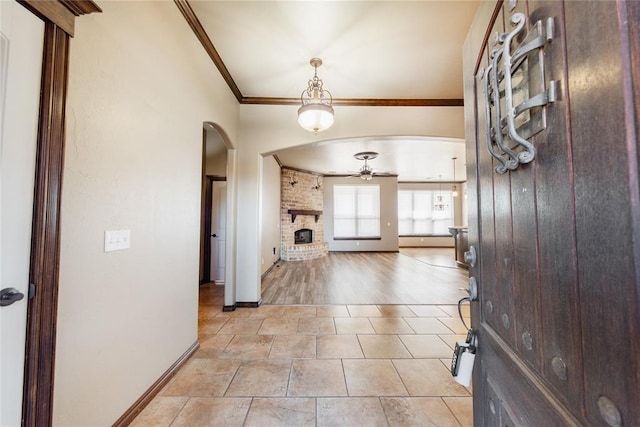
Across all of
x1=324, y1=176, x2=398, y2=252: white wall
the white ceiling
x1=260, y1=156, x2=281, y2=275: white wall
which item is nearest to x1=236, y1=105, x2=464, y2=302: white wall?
the white ceiling

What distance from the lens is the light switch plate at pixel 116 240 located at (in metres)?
1.40

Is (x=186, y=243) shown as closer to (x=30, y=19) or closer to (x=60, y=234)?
(x=60, y=234)

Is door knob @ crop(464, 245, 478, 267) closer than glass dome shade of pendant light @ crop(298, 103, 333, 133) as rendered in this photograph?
Yes

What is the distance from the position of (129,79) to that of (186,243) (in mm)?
1259

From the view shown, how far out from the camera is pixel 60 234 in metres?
1.15

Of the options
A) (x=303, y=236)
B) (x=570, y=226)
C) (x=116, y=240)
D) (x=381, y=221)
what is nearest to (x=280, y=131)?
(x=116, y=240)

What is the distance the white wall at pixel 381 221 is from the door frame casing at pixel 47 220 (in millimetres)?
8449

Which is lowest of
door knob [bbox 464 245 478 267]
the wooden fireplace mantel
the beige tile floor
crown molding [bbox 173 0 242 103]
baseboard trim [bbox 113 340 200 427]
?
the beige tile floor

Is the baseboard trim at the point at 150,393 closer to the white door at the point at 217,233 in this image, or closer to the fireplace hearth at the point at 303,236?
the white door at the point at 217,233

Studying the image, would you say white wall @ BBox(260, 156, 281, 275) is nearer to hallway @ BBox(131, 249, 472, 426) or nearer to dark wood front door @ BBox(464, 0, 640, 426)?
hallway @ BBox(131, 249, 472, 426)

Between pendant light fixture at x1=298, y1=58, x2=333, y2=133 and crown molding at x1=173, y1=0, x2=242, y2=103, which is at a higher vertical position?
crown molding at x1=173, y1=0, x2=242, y2=103

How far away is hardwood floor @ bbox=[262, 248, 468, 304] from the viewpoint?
3.98 meters

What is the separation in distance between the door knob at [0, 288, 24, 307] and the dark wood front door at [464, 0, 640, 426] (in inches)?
66.8

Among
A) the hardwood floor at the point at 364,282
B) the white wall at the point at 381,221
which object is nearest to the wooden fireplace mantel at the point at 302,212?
the white wall at the point at 381,221
